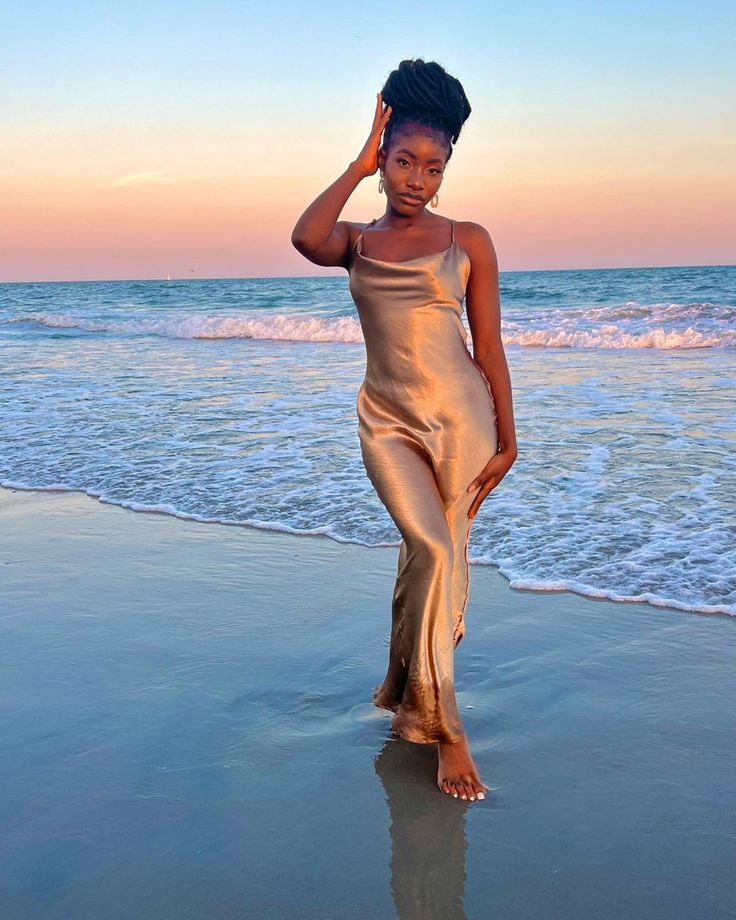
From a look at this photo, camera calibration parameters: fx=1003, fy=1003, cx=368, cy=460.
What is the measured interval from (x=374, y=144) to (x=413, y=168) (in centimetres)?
13

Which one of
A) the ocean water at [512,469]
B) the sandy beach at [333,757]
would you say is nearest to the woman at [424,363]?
the sandy beach at [333,757]

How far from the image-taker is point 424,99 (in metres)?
2.83

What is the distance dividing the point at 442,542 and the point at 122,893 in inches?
49.2

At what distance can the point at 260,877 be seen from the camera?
2.42 m

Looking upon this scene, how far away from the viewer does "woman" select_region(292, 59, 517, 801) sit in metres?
2.87

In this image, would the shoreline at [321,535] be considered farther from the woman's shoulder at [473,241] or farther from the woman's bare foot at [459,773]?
the woman's shoulder at [473,241]

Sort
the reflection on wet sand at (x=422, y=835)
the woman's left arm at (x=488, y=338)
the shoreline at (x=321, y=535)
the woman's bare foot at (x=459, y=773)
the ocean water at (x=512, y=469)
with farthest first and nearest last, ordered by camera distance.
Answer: the ocean water at (x=512, y=469) → the shoreline at (x=321, y=535) → the woman's left arm at (x=488, y=338) → the woman's bare foot at (x=459, y=773) → the reflection on wet sand at (x=422, y=835)

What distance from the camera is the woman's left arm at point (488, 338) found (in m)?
2.93

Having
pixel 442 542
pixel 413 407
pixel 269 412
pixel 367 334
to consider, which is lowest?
pixel 269 412

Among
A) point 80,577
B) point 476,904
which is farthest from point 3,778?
point 80,577

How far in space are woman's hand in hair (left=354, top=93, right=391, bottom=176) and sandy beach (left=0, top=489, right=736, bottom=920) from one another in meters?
1.77

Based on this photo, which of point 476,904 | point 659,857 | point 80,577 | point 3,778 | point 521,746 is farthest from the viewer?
point 80,577

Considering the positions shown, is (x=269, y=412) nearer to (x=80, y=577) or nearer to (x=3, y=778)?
(x=80, y=577)

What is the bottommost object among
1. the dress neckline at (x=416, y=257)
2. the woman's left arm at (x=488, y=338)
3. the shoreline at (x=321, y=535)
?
the shoreline at (x=321, y=535)
